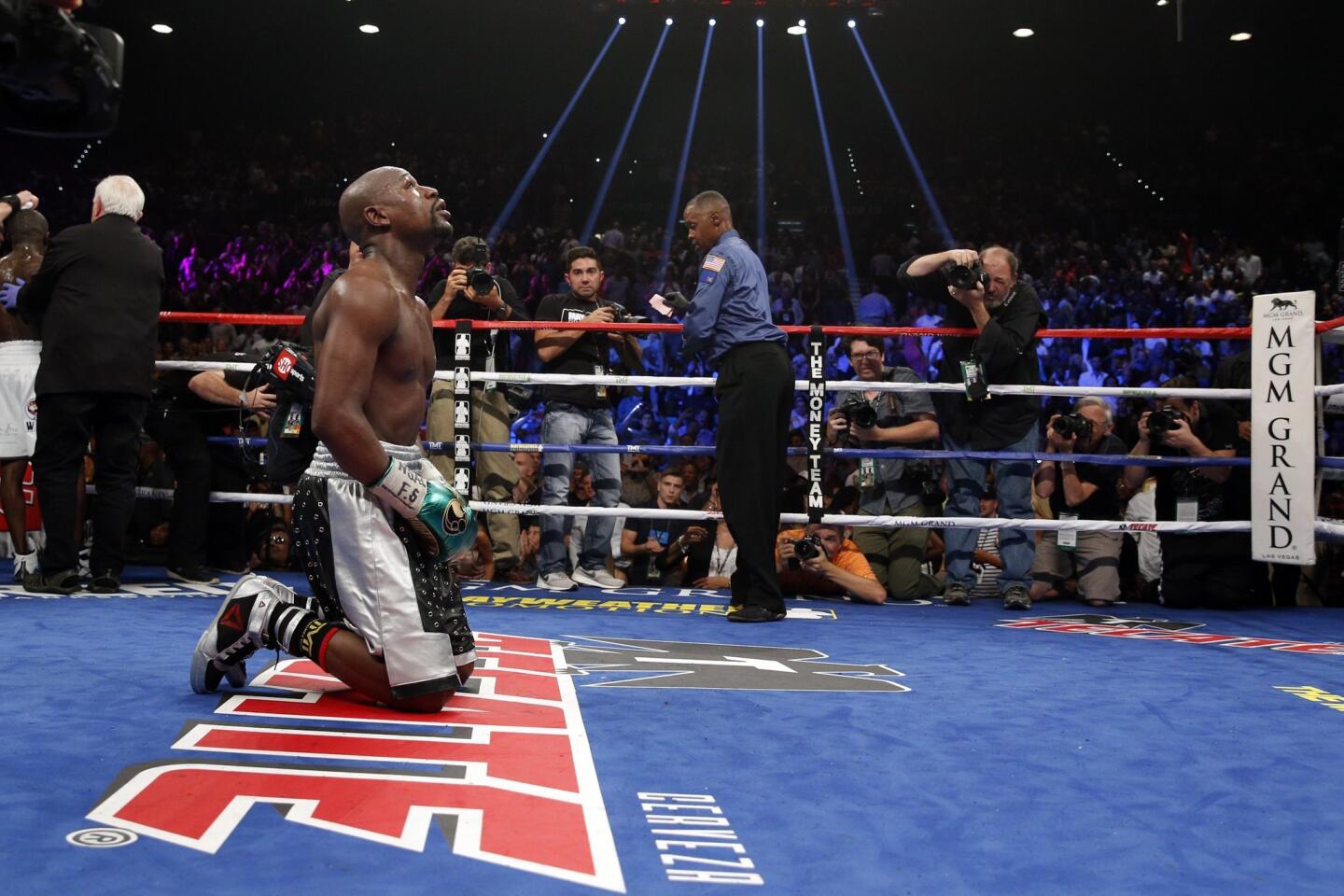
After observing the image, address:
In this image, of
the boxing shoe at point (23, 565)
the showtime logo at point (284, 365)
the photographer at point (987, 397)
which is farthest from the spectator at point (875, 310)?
the showtime logo at point (284, 365)

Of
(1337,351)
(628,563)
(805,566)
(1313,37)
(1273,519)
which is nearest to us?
(1273,519)

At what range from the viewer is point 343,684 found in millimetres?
2164

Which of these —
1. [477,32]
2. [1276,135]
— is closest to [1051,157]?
[1276,135]

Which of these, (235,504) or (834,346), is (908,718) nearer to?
(235,504)

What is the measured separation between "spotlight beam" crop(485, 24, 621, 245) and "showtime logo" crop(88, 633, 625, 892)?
449 inches

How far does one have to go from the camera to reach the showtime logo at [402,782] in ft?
4.12

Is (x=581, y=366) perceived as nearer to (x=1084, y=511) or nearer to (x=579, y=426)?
(x=579, y=426)

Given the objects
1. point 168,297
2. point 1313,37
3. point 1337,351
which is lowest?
point 1337,351

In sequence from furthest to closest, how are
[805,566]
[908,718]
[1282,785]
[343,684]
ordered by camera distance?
1. [805,566]
2. [343,684]
3. [908,718]
4. [1282,785]

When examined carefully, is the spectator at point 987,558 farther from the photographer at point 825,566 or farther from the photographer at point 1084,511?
the photographer at point 825,566

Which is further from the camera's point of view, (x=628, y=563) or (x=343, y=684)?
(x=628, y=563)

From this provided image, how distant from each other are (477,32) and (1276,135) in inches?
391

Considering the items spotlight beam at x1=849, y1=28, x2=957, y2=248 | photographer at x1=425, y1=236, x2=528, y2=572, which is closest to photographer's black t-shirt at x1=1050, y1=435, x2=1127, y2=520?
photographer at x1=425, y1=236, x2=528, y2=572

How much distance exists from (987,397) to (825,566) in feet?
2.44
